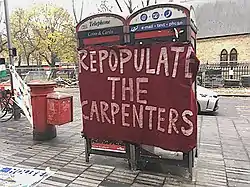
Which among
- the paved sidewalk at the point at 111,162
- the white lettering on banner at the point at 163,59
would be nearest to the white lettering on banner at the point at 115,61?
the white lettering on banner at the point at 163,59

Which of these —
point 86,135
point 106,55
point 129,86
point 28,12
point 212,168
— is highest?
point 28,12

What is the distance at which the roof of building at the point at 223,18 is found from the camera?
30.1m

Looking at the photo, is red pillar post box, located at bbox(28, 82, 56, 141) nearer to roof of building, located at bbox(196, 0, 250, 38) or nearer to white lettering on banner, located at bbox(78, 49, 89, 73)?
white lettering on banner, located at bbox(78, 49, 89, 73)

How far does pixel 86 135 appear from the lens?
169 inches

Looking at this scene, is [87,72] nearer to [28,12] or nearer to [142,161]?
[142,161]

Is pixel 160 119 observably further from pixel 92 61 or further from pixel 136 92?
pixel 92 61

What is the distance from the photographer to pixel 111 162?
4.38 m

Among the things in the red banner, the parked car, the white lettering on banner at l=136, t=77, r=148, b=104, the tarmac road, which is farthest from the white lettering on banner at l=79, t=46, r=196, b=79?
the tarmac road

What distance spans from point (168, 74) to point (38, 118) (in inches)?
121

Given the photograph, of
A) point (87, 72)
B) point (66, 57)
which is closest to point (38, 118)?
point (87, 72)

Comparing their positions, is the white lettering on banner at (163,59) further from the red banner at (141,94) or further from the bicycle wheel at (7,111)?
the bicycle wheel at (7,111)

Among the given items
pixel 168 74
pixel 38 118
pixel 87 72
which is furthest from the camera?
pixel 38 118

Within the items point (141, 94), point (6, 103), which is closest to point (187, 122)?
point (141, 94)

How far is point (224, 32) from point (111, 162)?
29.8 m
